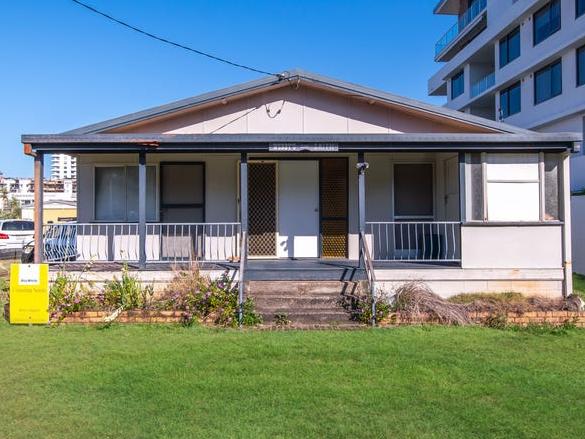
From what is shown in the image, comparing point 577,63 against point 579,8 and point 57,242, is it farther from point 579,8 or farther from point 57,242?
point 57,242

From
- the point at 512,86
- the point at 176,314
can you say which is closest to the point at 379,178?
the point at 176,314

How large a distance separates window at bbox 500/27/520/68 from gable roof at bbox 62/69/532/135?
73.4ft

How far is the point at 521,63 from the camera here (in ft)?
94.8

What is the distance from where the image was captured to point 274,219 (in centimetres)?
1180

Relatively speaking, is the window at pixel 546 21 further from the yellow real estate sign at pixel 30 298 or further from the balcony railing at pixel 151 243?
the yellow real estate sign at pixel 30 298

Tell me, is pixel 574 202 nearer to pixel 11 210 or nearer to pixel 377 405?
pixel 377 405

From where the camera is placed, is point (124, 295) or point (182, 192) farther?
point (182, 192)

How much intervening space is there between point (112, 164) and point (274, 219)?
11.9 ft

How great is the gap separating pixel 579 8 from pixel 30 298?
24376mm

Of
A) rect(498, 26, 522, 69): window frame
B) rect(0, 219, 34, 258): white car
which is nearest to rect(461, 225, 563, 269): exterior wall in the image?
rect(0, 219, 34, 258): white car

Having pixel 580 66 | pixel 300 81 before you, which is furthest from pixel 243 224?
pixel 580 66

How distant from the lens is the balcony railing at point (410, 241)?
1156 centimetres

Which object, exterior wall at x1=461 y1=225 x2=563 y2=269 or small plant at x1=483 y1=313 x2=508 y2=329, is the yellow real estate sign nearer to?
small plant at x1=483 y1=313 x2=508 y2=329

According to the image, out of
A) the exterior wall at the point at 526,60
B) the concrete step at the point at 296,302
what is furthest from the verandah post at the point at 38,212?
the exterior wall at the point at 526,60
